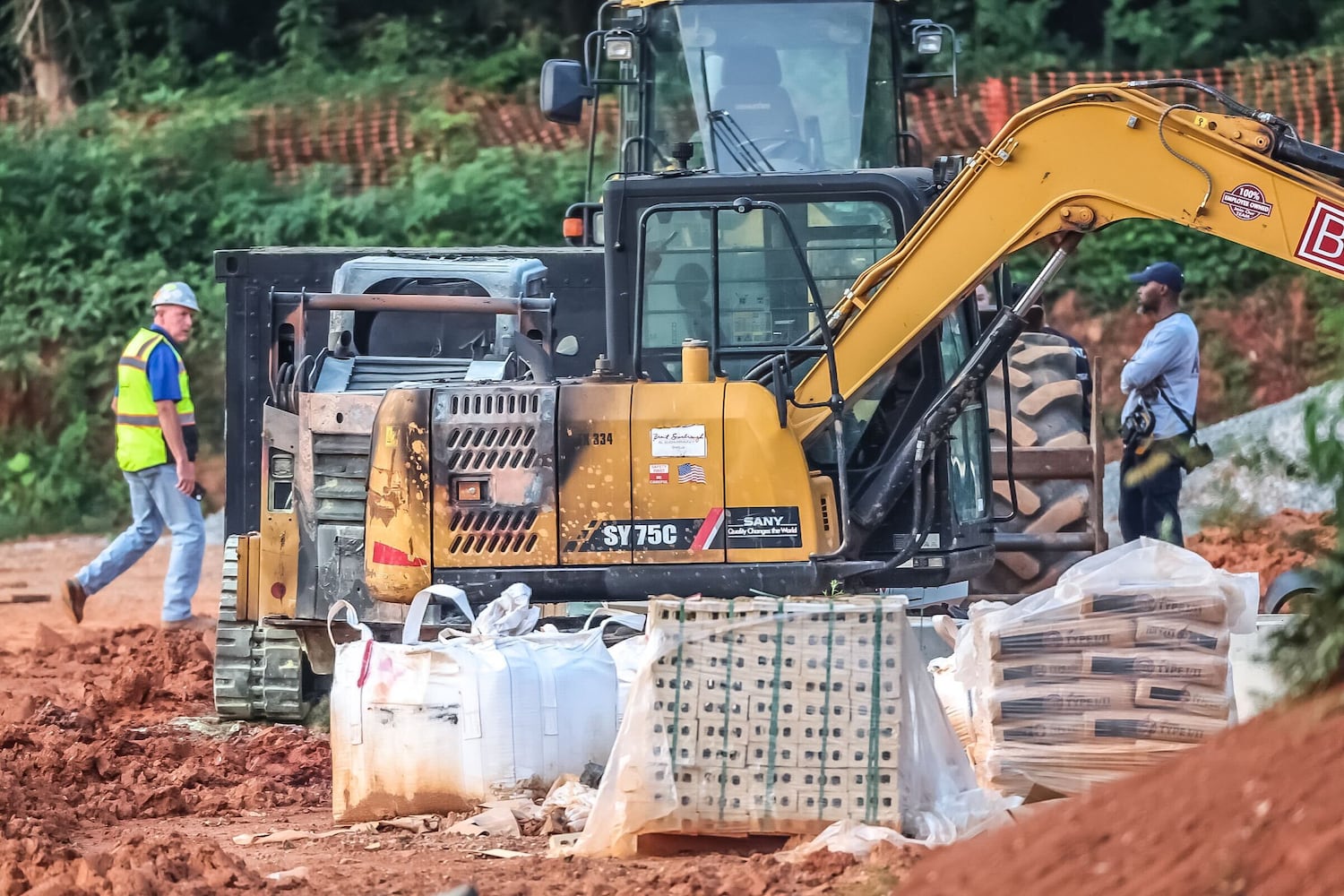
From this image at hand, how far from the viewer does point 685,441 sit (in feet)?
24.8

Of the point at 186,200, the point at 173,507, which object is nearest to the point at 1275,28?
the point at 186,200

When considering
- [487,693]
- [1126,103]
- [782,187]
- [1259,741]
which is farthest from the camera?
[782,187]

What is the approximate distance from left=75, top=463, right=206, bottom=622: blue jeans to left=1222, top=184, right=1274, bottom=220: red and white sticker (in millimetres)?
6707

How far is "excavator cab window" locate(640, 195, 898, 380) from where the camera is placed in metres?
8.16

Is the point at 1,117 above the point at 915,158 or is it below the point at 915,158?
above

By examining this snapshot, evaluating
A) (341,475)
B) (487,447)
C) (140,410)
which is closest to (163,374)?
(140,410)

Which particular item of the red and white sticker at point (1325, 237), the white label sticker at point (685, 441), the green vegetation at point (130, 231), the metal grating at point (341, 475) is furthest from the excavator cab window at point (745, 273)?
the green vegetation at point (130, 231)

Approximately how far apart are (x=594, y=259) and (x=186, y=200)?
9.94m

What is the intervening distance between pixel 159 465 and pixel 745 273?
5.09 m

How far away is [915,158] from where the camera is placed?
Answer: 963cm

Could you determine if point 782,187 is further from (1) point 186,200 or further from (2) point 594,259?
(1) point 186,200

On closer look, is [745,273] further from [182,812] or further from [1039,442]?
[182,812]

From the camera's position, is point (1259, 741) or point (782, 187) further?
point (782, 187)

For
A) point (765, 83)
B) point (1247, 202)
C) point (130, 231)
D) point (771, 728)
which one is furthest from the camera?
point (130, 231)
